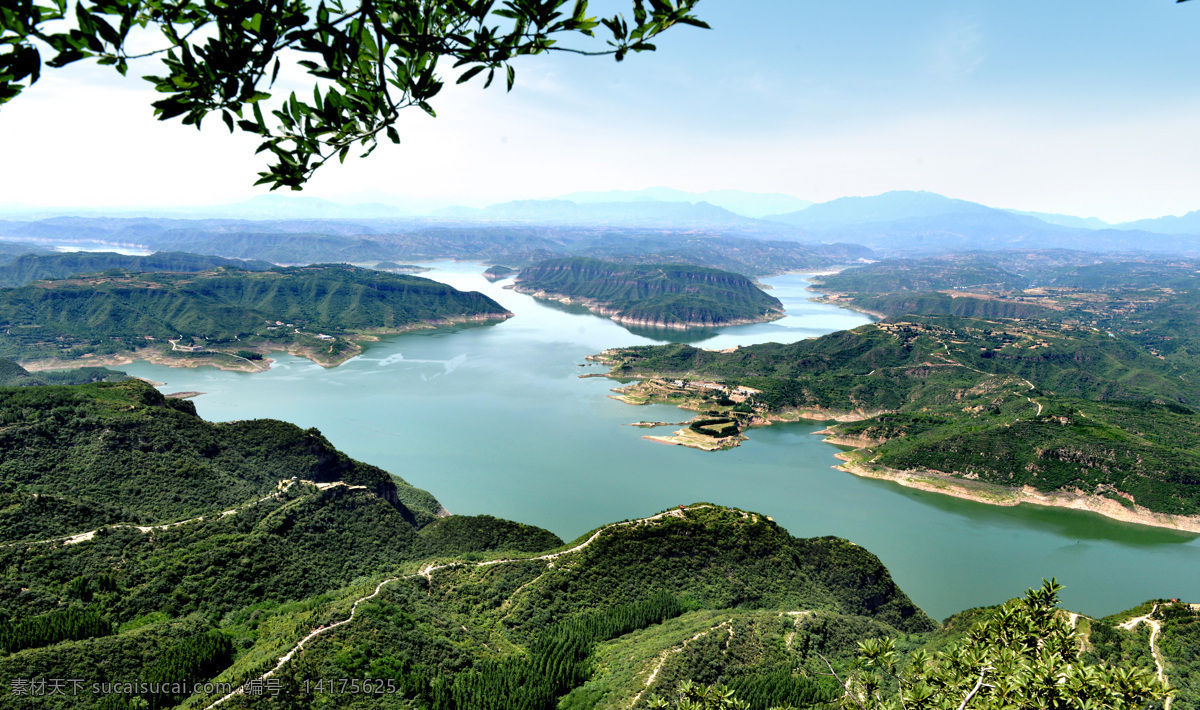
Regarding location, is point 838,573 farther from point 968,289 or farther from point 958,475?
point 968,289

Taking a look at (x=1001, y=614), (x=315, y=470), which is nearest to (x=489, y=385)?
(x=315, y=470)

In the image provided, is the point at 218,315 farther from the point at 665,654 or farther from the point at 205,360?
the point at 665,654

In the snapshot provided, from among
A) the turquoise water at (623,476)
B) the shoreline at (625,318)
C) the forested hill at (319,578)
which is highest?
the shoreline at (625,318)

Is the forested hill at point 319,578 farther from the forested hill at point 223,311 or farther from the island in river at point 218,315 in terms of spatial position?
the forested hill at point 223,311

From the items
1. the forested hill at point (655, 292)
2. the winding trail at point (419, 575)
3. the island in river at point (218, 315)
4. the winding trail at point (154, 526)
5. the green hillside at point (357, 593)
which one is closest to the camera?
the winding trail at point (419, 575)

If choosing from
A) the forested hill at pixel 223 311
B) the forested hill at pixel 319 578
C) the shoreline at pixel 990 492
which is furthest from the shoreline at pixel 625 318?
the forested hill at pixel 319 578

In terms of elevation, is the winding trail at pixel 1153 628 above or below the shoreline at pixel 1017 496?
above
